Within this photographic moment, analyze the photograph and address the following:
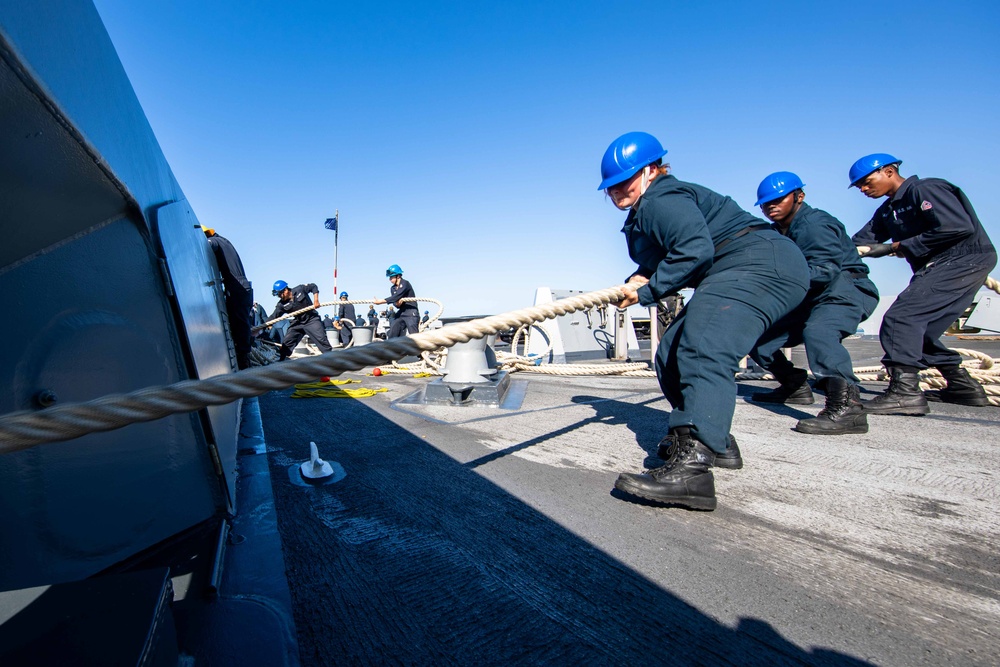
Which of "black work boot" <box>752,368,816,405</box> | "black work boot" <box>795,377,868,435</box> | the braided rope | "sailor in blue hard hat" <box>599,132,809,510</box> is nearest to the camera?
the braided rope

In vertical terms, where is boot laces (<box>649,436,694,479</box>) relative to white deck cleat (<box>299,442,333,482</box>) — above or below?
above

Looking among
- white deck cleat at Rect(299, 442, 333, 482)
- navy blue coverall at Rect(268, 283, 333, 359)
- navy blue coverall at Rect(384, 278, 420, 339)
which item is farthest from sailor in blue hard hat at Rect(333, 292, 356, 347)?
white deck cleat at Rect(299, 442, 333, 482)

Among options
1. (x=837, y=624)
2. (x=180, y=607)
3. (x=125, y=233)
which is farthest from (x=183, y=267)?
(x=837, y=624)

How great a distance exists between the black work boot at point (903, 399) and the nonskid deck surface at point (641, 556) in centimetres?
43

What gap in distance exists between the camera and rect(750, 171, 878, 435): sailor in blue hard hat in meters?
2.42

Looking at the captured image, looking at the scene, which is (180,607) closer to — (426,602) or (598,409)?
(426,602)

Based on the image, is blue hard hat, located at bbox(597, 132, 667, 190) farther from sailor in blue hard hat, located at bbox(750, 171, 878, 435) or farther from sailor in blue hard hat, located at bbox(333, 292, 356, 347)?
sailor in blue hard hat, located at bbox(333, 292, 356, 347)

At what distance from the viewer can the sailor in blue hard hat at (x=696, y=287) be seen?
5.25ft

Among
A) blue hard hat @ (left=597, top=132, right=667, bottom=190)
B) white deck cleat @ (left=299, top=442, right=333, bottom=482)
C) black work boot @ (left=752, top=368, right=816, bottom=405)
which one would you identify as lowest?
white deck cleat @ (left=299, top=442, right=333, bottom=482)

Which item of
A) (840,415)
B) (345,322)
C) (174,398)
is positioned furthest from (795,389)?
(345,322)

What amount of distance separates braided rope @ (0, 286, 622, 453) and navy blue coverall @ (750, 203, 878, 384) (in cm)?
230

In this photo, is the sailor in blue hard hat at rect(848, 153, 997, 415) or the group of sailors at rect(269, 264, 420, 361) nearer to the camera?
the sailor in blue hard hat at rect(848, 153, 997, 415)

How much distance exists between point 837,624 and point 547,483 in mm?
980

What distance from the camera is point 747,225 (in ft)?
6.32
